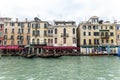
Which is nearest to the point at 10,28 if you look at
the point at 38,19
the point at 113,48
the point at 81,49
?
the point at 38,19

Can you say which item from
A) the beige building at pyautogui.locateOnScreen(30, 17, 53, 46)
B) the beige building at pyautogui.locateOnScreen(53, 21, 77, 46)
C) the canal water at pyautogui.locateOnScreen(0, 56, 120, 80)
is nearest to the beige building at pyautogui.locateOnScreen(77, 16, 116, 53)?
the beige building at pyautogui.locateOnScreen(53, 21, 77, 46)

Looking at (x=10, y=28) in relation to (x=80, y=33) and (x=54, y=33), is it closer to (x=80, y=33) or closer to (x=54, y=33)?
(x=54, y=33)

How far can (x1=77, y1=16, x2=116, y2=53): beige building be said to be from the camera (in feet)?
207

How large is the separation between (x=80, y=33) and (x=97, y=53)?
795 cm

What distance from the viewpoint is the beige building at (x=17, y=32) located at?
64.6m

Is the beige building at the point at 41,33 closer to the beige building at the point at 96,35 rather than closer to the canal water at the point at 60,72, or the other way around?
the beige building at the point at 96,35

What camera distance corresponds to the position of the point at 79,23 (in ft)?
216

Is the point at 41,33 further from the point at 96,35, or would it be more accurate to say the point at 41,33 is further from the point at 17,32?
the point at 96,35

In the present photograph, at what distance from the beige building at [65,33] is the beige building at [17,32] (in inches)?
350

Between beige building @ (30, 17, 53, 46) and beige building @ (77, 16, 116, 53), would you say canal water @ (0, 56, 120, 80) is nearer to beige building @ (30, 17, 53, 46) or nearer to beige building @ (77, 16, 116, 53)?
beige building @ (30, 17, 53, 46)

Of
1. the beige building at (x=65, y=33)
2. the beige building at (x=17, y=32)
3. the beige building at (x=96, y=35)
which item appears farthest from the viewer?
the beige building at (x=17, y=32)

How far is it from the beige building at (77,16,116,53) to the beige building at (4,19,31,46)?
1614cm

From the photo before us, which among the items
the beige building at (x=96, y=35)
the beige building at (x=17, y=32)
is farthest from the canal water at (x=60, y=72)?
the beige building at (x=17, y=32)

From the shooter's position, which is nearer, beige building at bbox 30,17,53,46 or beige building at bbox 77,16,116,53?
beige building at bbox 30,17,53,46
